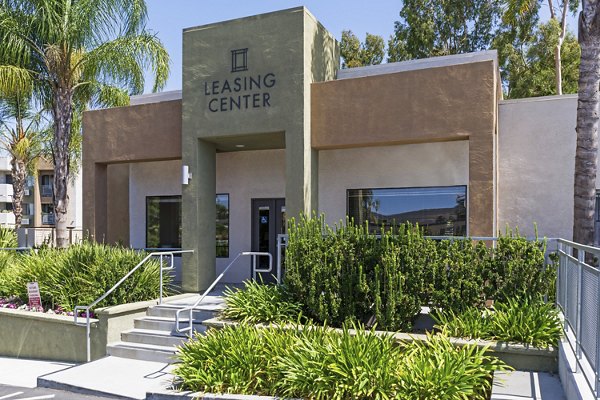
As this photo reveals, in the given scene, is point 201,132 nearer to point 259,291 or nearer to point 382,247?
point 259,291

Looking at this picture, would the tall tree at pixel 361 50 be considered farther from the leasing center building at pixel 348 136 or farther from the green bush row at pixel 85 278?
the green bush row at pixel 85 278

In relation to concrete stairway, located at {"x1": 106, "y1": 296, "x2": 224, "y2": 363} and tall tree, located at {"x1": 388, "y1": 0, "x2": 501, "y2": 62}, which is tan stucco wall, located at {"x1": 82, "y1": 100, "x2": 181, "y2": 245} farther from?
tall tree, located at {"x1": 388, "y1": 0, "x2": 501, "y2": 62}

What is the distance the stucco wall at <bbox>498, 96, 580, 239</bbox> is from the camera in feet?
36.9

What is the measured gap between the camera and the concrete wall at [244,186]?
13898mm

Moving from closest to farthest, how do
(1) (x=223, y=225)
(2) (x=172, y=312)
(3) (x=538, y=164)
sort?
1. (2) (x=172, y=312)
2. (3) (x=538, y=164)
3. (1) (x=223, y=225)

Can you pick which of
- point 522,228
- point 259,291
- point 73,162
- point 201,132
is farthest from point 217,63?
point 73,162

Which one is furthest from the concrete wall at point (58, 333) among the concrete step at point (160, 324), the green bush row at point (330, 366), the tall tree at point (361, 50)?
the tall tree at point (361, 50)

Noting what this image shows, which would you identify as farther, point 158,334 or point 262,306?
point 158,334

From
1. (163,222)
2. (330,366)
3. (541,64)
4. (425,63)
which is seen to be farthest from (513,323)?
(541,64)

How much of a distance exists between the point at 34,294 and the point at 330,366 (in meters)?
7.14

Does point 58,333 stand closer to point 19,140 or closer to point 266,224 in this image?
point 266,224

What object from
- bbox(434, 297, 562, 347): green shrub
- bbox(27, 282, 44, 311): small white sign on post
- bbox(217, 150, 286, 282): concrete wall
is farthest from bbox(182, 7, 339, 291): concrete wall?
bbox(434, 297, 562, 347): green shrub

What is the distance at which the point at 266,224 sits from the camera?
550 inches

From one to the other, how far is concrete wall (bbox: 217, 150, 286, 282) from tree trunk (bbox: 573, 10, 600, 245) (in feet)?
23.0
